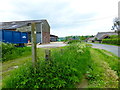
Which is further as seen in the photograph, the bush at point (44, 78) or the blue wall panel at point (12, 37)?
the blue wall panel at point (12, 37)

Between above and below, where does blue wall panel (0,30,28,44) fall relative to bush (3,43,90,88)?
above

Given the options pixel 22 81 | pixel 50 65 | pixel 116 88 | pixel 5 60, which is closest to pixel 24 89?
pixel 22 81

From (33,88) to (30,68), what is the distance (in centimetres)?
53

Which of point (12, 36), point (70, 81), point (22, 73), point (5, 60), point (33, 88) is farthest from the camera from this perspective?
point (12, 36)

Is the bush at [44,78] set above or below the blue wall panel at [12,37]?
below

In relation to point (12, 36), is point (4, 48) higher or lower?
lower

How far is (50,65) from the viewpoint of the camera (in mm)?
2559

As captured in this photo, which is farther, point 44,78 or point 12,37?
point 12,37

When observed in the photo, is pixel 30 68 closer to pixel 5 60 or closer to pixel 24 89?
pixel 24 89

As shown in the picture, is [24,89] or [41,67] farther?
[41,67]

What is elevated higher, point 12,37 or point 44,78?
point 12,37

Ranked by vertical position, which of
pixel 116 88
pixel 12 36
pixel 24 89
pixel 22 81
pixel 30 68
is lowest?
pixel 116 88

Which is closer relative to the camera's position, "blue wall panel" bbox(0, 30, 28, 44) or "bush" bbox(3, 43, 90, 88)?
"bush" bbox(3, 43, 90, 88)

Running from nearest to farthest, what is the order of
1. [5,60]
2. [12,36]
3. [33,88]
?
[33,88] → [5,60] → [12,36]
